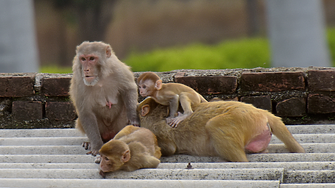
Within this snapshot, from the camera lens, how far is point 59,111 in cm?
330

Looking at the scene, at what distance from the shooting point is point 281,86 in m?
3.04

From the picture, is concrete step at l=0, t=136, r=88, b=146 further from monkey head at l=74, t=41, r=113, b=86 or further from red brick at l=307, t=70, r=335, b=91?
red brick at l=307, t=70, r=335, b=91

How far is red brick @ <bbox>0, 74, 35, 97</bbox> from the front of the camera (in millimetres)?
3264

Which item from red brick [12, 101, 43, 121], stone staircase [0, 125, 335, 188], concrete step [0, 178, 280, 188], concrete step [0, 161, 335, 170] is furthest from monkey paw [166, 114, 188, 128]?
red brick [12, 101, 43, 121]

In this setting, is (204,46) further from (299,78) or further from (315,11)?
(299,78)

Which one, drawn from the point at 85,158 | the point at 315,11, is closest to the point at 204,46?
the point at 315,11

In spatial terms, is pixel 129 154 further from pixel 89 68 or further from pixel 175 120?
pixel 89 68

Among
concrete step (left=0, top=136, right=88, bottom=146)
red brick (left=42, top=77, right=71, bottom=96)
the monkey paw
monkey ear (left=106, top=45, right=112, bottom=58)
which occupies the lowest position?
concrete step (left=0, top=136, right=88, bottom=146)

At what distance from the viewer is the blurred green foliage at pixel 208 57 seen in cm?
1113

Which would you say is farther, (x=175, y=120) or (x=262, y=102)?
(x=262, y=102)

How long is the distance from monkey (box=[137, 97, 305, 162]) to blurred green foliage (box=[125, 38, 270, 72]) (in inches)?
327

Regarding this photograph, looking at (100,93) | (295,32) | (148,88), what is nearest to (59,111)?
(100,93)

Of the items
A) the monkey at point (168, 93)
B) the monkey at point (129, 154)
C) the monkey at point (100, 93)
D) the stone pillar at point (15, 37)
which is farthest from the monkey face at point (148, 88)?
the stone pillar at point (15, 37)

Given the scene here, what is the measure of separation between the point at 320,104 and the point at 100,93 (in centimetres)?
159
